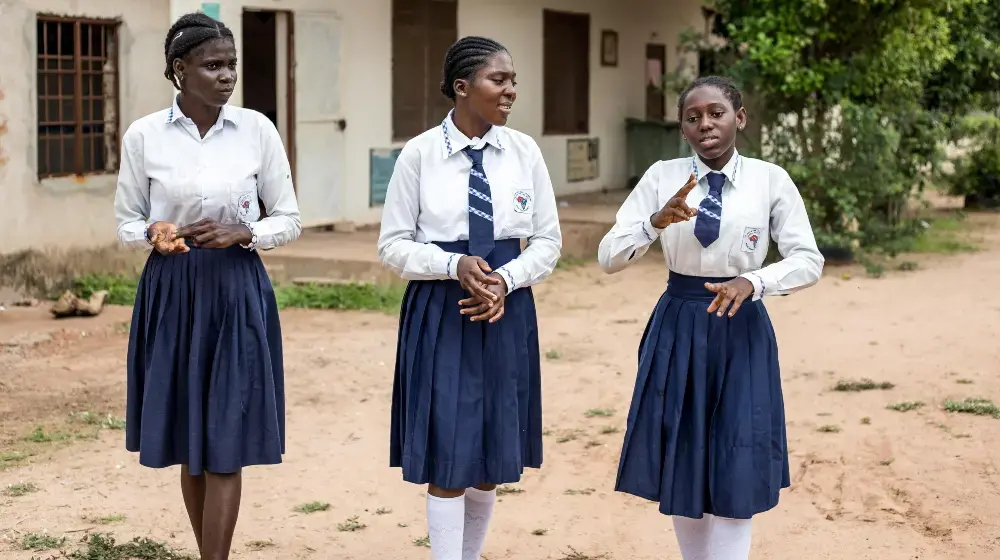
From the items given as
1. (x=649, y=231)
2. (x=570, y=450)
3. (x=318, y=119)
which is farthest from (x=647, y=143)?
(x=649, y=231)

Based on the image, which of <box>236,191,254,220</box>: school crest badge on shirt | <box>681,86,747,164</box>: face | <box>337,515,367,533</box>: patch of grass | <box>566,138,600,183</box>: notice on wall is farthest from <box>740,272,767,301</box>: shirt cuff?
<box>566,138,600,183</box>: notice on wall

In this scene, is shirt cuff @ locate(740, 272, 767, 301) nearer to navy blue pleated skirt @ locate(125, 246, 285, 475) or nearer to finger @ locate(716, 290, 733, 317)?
finger @ locate(716, 290, 733, 317)

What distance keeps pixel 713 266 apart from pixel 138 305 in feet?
5.56

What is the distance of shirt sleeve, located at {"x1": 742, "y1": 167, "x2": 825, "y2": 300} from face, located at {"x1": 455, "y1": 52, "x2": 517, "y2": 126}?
772mm

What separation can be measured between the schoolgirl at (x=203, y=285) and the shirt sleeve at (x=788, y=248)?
A: 4.67 ft

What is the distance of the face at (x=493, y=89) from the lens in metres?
3.67

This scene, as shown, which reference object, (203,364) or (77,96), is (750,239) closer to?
(203,364)

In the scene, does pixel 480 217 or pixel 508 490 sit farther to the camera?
pixel 508 490

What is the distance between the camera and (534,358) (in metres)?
3.84

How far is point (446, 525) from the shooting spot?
3.73m

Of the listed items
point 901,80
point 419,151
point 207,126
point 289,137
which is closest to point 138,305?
point 207,126

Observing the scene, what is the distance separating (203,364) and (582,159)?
498 inches

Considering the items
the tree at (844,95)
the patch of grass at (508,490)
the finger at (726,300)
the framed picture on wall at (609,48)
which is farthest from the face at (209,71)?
the framed picture on wall at (609,48)

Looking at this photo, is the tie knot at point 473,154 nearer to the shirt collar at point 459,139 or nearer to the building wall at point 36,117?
the shirt collar at point 459,139
